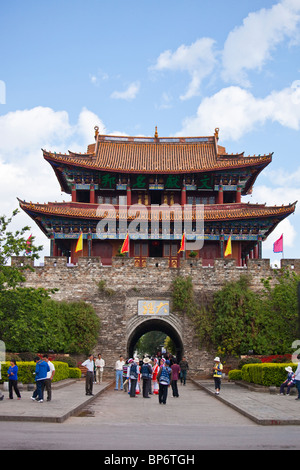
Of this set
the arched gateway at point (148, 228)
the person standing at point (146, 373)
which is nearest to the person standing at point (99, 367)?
the arched gateway at point (148, 228)

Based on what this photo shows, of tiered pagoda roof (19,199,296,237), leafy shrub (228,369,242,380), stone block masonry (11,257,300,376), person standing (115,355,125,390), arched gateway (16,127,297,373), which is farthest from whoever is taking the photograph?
tiered pagoda roof (19,199,296,237)

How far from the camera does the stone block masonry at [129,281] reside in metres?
26.7

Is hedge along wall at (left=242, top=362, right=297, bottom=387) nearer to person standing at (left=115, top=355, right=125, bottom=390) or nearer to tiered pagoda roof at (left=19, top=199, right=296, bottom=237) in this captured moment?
person standing at (left=115, top=355, right=125, bottom=390)

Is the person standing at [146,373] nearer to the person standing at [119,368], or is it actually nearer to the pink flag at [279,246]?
the person standing at [119,368]

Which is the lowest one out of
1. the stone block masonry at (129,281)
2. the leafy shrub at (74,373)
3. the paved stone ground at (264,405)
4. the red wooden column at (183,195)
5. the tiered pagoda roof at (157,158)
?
the leafy shrub at (74,373)

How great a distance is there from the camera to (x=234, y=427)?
1023 cm

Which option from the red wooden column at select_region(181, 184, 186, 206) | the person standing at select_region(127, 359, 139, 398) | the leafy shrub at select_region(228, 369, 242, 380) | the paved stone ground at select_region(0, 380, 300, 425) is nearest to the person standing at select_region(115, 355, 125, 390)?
the person standing at select_region(127, 359, 139, 398)

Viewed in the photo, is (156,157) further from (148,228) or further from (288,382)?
(288,382)

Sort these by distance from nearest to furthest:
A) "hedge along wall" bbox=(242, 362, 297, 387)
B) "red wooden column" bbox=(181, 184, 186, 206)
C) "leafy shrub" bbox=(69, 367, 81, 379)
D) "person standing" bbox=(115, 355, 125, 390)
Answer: "hedge along wall" bbox=(242, 362, 297, 387), "person standing" bbox=(115, 355, 125, 390), "leafy shrub" bbox=(69, 367, 81, 379), "red wooden column" bbox=(181, 184, 186, 206)

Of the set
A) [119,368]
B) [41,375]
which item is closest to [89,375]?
[41,375]

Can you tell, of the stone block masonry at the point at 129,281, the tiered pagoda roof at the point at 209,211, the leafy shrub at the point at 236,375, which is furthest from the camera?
the tiered pagoda roof at the point at 209,211

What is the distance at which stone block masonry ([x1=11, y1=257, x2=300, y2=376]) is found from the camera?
26672 millimetres

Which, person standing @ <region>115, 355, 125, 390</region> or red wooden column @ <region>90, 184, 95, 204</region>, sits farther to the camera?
red wooden column @ <region>90, 184, 95, 204</region>

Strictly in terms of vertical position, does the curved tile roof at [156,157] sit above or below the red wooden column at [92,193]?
above
